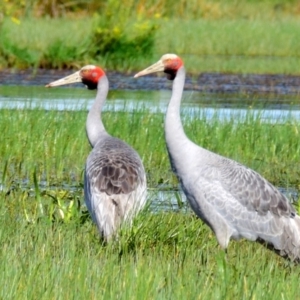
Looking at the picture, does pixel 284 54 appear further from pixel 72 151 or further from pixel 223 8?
pixel 72 151

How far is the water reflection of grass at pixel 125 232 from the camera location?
4418 mm

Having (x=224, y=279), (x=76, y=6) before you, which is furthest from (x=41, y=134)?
(x=76, y=6)

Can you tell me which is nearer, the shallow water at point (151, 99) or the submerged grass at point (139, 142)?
the submerged grass at point (139, 142)

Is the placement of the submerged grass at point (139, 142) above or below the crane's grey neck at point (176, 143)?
below

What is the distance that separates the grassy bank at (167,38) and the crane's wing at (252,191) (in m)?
10.5

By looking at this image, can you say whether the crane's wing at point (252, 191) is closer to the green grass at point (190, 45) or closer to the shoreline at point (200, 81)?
the shoreline at point (200, 81)

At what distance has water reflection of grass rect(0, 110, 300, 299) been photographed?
14.5 ft

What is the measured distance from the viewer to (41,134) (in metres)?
8.75

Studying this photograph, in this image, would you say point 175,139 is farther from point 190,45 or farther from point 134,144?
point 190,45

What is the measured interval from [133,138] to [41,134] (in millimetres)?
754

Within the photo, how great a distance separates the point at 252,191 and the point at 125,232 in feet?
2.25

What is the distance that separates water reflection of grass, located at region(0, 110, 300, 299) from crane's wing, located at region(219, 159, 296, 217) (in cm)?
25

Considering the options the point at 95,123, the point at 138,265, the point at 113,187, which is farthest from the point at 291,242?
the point at 95,123

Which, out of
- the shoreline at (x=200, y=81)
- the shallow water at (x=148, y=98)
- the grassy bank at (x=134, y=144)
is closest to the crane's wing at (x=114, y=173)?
the grassy bank at (x=134, y=144)
